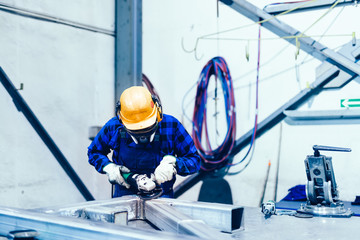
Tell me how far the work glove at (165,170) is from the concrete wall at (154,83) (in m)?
1.95

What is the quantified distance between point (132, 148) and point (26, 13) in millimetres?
2092

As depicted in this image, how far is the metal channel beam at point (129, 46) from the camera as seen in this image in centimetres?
445

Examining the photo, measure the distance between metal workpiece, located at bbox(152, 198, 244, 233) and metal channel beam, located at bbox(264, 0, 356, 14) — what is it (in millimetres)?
2720

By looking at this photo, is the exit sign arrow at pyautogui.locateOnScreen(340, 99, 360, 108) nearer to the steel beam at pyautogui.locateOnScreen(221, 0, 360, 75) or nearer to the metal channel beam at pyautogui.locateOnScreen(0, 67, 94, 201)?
the steel beam at pyautogui.locateOnScreen(221, 0, 360, 75)

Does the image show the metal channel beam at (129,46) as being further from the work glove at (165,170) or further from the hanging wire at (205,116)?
the work glove at (165,170)

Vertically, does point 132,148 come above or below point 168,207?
above

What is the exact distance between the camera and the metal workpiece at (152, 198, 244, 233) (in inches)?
62.6

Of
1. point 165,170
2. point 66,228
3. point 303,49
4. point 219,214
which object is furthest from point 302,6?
point 66,228

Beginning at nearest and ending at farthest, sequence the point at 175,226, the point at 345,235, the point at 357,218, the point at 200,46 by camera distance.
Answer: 1. the point at 175,226
2. the point at 345,235
3. the point at 357,218
4. the point at 200,46

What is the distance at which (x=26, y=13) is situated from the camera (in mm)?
3848

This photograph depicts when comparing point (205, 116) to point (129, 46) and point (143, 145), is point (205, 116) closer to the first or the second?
point (129, 46)

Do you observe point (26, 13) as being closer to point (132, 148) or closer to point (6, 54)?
point (6, 54)

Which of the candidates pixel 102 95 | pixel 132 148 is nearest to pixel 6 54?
pixel 102 95

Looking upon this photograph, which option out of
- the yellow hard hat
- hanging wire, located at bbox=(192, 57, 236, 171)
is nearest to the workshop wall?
hanging wire, located at bbox=(192, 57, 236, 171)
